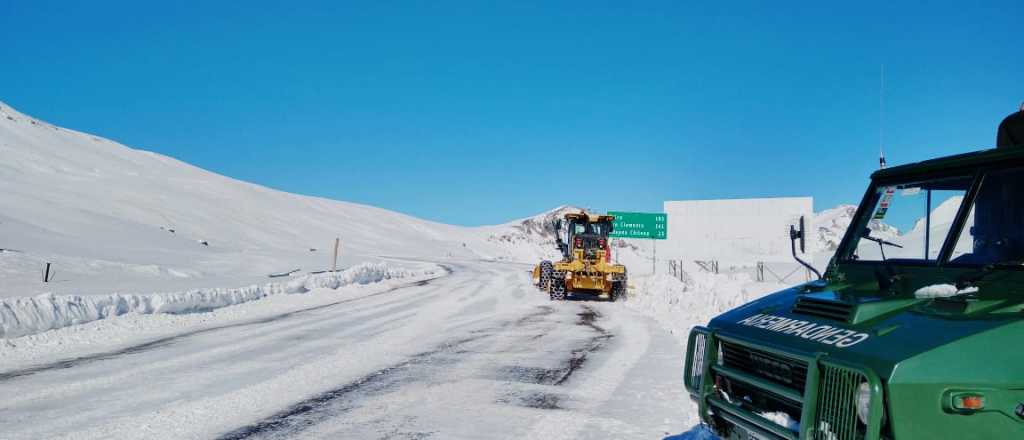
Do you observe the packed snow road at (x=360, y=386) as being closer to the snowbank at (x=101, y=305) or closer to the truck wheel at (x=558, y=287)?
the snowbank at (x=101, y=305)

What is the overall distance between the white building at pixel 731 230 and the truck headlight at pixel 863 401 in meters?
23.6

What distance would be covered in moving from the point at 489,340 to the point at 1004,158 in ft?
26.7

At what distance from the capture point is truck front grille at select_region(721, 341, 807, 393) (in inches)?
138

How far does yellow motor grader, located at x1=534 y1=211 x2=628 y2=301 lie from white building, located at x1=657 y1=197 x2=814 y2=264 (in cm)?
716

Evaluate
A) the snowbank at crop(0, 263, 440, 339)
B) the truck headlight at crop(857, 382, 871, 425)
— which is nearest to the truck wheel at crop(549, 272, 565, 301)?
the snowbank at crop(0, 263, 440, 339)

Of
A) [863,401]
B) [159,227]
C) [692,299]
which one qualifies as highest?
[159,227]

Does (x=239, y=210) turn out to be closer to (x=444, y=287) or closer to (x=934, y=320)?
(x=444, y=287)

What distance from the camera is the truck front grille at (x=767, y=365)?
3494 millimetres

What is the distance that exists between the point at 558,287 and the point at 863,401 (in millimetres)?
17530

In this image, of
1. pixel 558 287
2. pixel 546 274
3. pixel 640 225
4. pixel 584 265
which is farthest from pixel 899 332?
pixel 640 225

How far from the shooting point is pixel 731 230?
91.0 ft

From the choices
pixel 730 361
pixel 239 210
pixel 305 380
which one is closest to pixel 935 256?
pixel 730 361

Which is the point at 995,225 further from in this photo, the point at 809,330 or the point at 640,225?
the point at 640,225

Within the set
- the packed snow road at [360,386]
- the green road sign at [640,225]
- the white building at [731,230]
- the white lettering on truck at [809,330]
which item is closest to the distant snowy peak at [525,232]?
the green road sign at [640,225]
